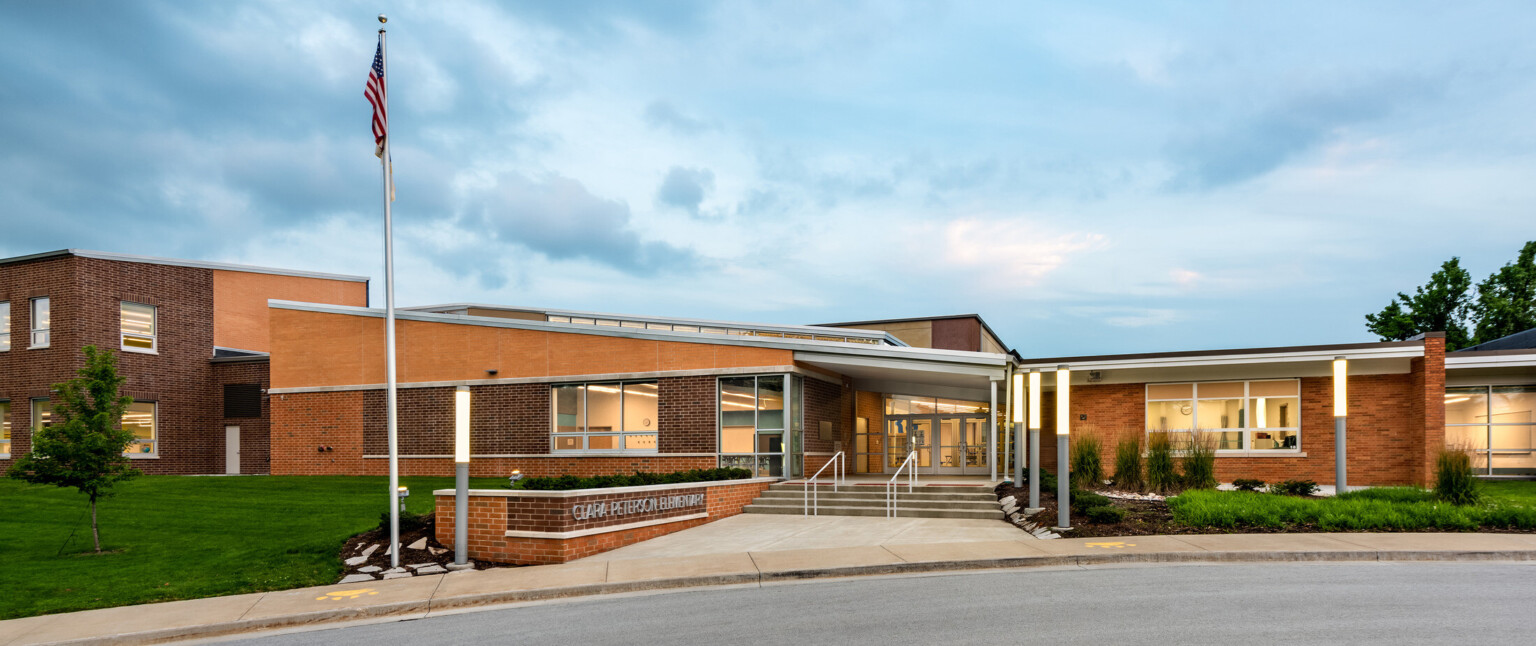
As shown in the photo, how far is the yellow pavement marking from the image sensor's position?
393 inches

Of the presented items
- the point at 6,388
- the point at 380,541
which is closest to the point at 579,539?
the point at 380,541

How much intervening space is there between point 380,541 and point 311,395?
48.8 feet

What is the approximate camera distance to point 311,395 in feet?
84.7

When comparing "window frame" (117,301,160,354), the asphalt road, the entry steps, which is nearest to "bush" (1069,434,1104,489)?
the entry steps

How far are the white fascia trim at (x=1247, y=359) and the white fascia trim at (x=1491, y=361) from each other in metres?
1.35

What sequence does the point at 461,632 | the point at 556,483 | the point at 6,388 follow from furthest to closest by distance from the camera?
the point at 6,388 < the point at 556,483 < the point at 461,632

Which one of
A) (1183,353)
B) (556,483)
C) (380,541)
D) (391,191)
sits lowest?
(380,541)

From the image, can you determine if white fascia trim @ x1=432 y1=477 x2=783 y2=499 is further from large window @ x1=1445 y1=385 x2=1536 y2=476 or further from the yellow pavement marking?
large window @ x1=1445 y1=385 x2=1536 y2=476

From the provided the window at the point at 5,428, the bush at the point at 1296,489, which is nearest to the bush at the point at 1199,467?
the bush at the point at 1296,489

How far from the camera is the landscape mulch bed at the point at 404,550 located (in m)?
12.1

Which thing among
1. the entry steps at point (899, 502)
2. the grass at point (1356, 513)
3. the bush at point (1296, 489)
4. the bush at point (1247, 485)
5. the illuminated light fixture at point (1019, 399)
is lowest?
the entry steps at point (899, 502)

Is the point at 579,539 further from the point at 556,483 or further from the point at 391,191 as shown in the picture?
the point at 391,191

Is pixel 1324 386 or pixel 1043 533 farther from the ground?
pixel 1324 386

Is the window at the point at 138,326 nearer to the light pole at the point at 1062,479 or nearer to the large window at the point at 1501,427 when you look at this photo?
the light pole at the point at 1062,479
